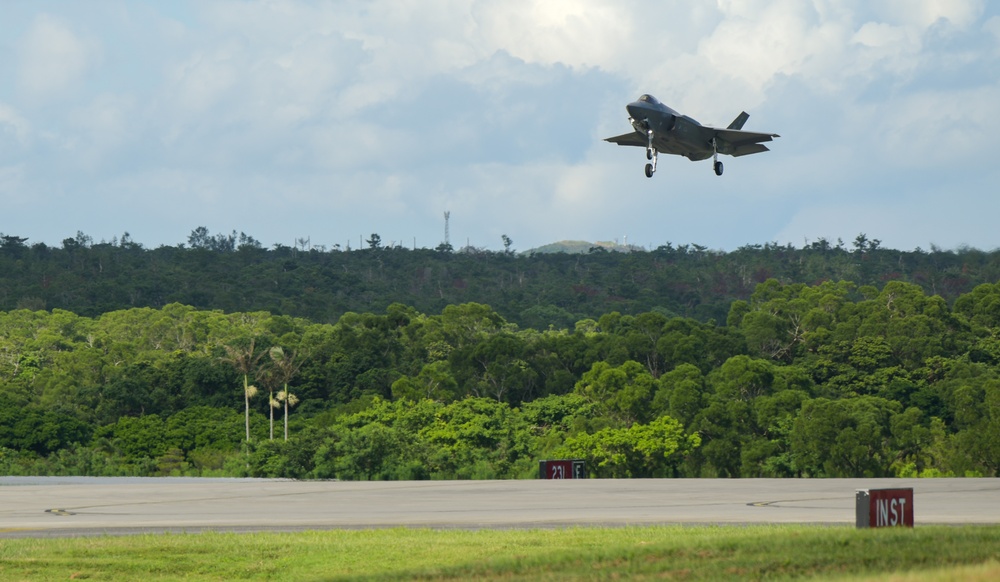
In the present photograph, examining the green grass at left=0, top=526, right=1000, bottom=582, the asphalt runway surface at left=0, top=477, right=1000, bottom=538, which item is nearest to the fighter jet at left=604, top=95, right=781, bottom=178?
the asphalt runway surface at left=0, top=477, right=1000, bottom=538

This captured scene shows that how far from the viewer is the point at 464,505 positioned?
102 feet

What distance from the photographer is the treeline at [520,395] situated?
6606 centimetres

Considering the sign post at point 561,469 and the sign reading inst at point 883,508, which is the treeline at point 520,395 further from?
the sign reading inst at point 883,508

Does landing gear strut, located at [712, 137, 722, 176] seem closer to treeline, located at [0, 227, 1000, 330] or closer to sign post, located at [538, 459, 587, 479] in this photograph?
sign post, located at [538, 459, 587, 479]

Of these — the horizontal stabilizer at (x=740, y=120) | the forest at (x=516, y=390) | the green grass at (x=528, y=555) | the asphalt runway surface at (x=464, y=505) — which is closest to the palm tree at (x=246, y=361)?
the forest at (x=516, y=390)

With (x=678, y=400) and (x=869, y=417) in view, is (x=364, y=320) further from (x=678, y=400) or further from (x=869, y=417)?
(x=869, y=417)

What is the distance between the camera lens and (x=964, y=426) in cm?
7862

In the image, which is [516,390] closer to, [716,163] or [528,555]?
[716,163]

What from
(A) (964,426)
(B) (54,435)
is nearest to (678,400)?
(A) (964,426)

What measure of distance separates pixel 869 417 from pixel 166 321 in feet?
296

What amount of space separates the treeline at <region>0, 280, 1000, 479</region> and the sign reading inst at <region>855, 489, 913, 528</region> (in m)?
35.2

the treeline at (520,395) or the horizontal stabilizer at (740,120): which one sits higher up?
the horizontal stabilizer at (740,120)

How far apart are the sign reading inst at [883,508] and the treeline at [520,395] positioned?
3517cm

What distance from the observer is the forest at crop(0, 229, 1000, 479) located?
66250 mm
